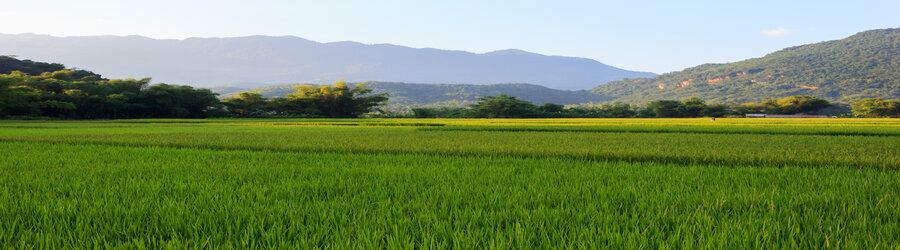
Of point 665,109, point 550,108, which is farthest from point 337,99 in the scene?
point 665,109

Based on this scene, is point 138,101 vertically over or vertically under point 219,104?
over

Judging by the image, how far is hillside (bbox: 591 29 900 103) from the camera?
323 ft

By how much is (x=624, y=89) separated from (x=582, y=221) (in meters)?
164

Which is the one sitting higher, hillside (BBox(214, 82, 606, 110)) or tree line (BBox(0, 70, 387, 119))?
hillside (BBox(214, 82, 606, 110))

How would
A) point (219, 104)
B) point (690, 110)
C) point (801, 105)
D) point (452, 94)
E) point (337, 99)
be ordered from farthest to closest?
1. point (452, 94)
2. point (801, 105)
3. point (690, 110)
4. point (337, 99)
5. point (219, 104)

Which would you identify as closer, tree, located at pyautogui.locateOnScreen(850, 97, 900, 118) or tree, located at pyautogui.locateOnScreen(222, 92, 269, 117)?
tree, located at pyautogui.locateOnScreen(222, 92, 269, 117)

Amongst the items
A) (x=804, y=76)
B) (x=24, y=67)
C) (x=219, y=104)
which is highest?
(x=804, y=76)

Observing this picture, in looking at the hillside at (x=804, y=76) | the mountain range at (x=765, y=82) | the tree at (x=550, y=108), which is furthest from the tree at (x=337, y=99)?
the hillside at (x=804, y=76)

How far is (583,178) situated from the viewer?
156 inches

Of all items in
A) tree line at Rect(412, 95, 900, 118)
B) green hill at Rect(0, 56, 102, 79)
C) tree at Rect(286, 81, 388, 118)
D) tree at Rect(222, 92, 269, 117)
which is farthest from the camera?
tree line at Rect(412, 95, 900, 118)

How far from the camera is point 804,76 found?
360ft

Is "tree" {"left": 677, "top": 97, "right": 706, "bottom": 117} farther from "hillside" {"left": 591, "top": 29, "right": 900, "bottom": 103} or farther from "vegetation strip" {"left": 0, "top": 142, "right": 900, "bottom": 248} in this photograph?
"vegetation strip" {"left": 0, "top": 142, "right": 900, "bottom": 248}

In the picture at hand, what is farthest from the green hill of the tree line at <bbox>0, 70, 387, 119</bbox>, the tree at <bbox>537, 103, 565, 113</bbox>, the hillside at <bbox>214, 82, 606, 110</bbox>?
the hillside at <bbox>214, 82, 606, 110</bbox>

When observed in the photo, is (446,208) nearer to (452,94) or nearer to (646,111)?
(646,111)
